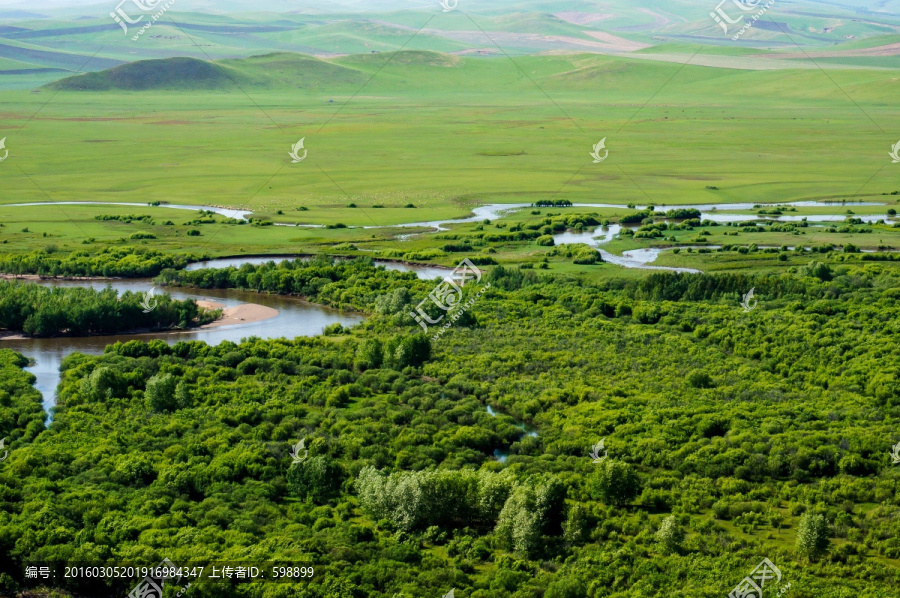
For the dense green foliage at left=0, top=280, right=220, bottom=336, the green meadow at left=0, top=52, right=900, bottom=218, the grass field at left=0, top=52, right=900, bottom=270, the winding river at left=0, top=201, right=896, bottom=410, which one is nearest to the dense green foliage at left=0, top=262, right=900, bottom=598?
the winding river at left=0, top=201, right=896, bottom=410

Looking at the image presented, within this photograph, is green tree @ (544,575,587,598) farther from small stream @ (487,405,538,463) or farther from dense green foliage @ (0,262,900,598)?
small stream @ (487,405,538,463)

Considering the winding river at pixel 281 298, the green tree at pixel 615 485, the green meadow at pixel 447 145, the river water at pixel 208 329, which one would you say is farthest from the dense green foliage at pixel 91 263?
the green tree at pixel 615 485

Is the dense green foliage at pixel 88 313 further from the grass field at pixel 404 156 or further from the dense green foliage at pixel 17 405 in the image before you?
the grass field at pixel 404 156

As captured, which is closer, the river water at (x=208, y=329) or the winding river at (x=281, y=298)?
the river water at (x=208, y=329)

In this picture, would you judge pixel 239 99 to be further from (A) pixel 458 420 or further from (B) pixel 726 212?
(A) pixel 458 420

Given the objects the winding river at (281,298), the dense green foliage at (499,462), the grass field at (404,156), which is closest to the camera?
the dense green foliage at (499,462)
